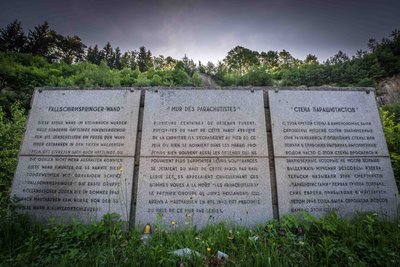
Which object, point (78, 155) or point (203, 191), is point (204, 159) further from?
point (78, 155)

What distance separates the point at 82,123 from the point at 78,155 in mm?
552

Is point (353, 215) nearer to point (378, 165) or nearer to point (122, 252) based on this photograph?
point (378, 165)

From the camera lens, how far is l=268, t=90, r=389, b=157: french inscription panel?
351 centimetres

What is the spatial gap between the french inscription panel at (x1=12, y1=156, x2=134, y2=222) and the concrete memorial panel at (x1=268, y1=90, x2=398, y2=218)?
7.68 feet

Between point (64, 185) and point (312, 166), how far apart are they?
3724 mm

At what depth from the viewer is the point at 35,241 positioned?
250 centimetres

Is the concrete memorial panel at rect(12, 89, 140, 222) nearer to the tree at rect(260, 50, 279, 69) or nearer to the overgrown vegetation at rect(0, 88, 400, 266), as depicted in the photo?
the overgrown vegetation at rect(0, 88, 400, 266)

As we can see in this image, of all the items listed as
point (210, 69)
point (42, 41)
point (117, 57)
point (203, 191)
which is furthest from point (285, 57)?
point (203, 191)

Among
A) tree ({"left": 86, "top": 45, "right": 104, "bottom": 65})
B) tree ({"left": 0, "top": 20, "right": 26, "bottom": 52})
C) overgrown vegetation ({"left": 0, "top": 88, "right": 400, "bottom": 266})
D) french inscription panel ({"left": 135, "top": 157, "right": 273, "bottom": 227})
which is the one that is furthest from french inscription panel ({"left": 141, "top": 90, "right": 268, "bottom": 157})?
tree ({"left": 86, "top": 45, "right": 104, "bottom": 65})

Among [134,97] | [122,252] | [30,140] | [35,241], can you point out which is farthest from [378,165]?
[30,140]

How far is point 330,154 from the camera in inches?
137

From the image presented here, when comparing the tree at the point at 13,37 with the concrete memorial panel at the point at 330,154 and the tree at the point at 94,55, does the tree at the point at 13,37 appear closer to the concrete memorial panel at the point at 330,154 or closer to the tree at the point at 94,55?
the tree at the point at 94,55

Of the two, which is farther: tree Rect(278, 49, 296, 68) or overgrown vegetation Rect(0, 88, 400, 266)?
tree Rect(278, 49, 296, 68)

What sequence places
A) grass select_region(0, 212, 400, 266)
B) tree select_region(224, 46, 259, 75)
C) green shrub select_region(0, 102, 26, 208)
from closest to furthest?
grass select_region(0, 212, 400, 266) < green shrub select_region(0, 102, 26, 208) < tree select_region(224, 46, 259, 75)
